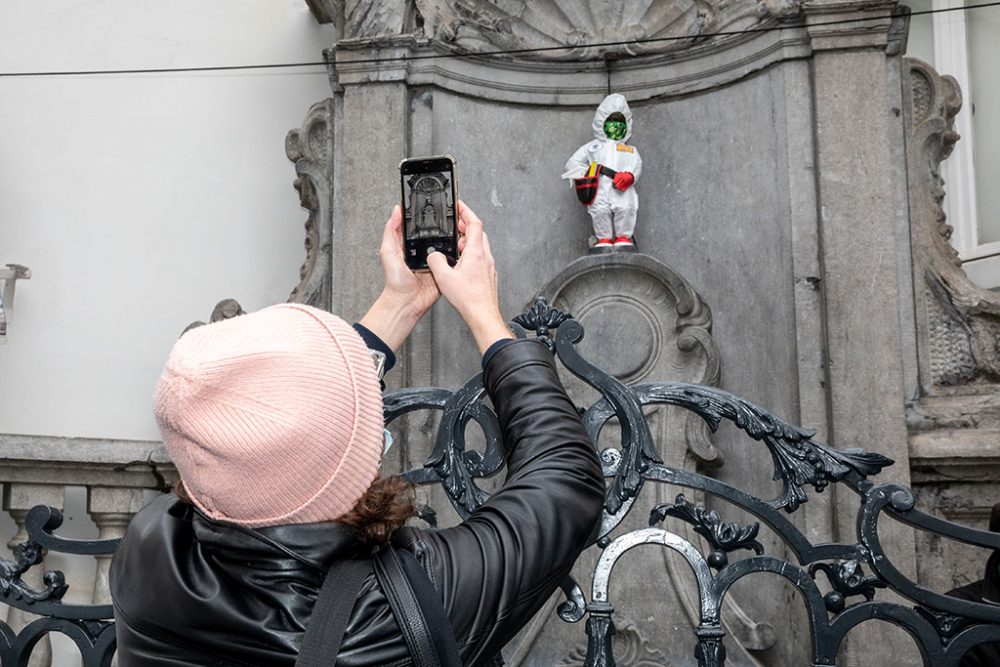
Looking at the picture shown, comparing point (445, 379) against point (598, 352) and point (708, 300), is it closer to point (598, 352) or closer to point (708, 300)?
point (598, 352)

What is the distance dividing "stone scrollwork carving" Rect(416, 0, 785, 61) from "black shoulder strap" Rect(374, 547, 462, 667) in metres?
3.87

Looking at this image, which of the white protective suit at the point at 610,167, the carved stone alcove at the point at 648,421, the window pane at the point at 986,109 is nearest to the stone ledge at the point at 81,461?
the carved stone alcove at the point at 648,421

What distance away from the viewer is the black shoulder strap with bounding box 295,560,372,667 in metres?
Result: 1.13

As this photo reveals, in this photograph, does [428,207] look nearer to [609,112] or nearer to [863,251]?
[863,251]

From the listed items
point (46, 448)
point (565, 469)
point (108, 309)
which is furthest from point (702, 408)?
point (108, 309)

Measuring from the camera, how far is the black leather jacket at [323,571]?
118 cm

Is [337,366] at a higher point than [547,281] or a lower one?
lower

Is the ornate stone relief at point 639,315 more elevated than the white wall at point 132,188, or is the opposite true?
the white wall at point 132,188

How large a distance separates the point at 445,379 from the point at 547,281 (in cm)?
68

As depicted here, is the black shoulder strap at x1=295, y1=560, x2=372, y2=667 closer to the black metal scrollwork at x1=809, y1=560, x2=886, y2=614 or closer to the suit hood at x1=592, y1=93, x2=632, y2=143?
the black metal scrollwork at x1=809, y1=560, x2=886, y2=614

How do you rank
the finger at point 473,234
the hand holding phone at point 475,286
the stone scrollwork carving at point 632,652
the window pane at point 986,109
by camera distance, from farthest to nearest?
the window pane at point 986,109 < the stone scrollwork carving at point 632,652 < the finger at point 473,234 < the hand holding phone at point 475,286

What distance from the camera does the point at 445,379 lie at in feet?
15.2

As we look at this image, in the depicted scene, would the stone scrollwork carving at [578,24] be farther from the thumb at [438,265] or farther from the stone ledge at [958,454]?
the thumb at [438,265]

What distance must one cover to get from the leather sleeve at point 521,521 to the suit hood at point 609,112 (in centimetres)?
355
